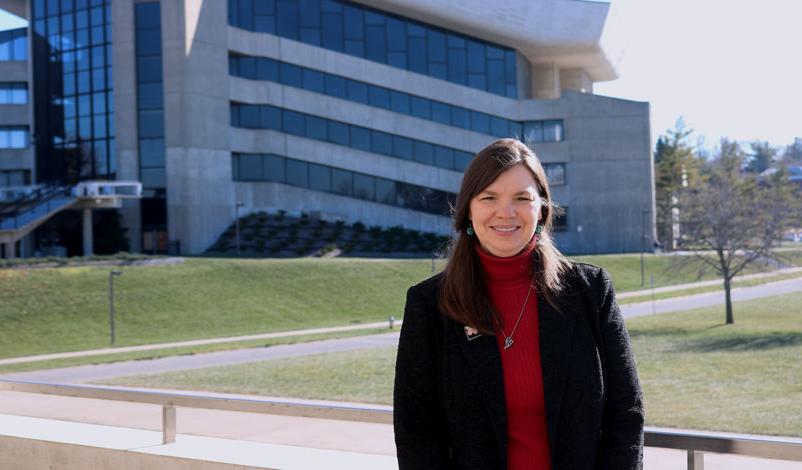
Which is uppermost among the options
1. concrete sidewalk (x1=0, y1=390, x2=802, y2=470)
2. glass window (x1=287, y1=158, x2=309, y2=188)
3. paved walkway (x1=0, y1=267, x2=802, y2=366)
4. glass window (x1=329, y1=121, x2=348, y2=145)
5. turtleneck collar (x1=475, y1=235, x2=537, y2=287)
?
glass window (x1=329, y1=121, x2=348, y2=145)

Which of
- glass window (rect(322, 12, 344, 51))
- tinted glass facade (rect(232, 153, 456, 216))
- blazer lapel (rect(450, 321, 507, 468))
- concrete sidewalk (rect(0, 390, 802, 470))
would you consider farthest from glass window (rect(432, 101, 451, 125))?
blazer lapel (rect(450, 321, 507, 468))

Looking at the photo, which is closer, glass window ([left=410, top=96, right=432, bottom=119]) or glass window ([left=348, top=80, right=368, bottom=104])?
glass window ([left=348, top=80, right=368, bottom=104])

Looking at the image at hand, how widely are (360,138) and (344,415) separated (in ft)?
195

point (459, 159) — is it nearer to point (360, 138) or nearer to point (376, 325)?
point (360, 138)

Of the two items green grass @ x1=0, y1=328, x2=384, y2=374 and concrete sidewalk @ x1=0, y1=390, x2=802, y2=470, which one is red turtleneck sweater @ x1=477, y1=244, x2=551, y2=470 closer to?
concrete sidewalk @ x1=0, y1=390, x2=802, y2=470

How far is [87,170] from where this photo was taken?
57.5 metres

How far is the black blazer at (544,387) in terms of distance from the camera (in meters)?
3.12

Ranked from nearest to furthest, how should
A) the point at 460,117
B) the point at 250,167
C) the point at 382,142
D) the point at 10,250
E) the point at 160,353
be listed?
1. the point at 160,353
2. the point at 10,250
3. the point at 250,167
4. the point at 382,142
5. the point at 460,117

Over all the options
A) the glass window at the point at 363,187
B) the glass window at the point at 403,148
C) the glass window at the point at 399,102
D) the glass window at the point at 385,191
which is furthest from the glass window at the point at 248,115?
the glass window at the point at 403,148

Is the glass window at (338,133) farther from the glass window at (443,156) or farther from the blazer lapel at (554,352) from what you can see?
the blazer lapel at (554,352)

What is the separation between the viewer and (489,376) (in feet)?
10.4

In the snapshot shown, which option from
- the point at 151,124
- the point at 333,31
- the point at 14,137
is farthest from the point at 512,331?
the point at 14,137

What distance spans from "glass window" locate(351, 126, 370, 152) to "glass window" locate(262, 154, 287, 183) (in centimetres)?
512

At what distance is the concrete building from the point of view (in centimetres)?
5653
